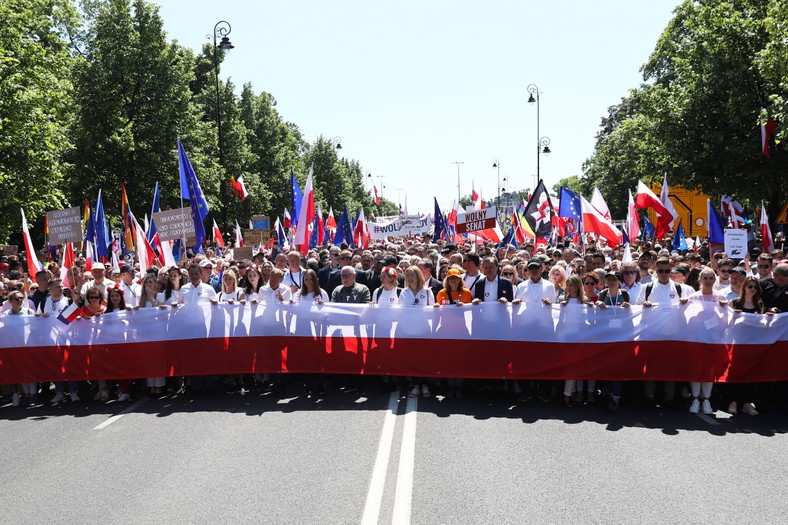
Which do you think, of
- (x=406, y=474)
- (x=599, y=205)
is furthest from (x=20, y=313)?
(x=599, y=205)

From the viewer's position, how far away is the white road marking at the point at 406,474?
5441 millimetres

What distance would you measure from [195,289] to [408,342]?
323cm

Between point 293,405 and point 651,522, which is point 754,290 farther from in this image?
point 293,405

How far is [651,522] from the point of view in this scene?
17.3 feet

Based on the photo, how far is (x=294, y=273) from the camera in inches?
440

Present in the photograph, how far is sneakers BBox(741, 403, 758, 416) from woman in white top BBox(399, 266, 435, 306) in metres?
3.93

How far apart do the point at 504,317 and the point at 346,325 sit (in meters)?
2.08

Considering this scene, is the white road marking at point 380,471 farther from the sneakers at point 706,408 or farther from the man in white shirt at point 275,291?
the sneakers at point 706,408

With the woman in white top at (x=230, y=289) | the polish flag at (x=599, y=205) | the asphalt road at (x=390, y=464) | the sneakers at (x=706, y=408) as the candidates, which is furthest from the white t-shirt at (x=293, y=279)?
the polish flag at (x=599, y=205)

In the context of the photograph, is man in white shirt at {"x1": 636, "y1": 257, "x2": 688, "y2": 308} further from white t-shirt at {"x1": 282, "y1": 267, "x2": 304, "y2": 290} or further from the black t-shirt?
white t-shirt at {"x1": 282, "y1": 267, "x2": 304, "y2": 290}

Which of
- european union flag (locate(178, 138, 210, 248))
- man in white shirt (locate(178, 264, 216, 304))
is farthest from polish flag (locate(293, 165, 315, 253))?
man in white shirt (locate(178, 264, 216, 304))

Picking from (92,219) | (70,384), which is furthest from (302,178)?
(70,384)

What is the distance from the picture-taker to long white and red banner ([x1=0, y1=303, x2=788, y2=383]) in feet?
29.2

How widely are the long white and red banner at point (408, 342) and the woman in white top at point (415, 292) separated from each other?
0.42ft
